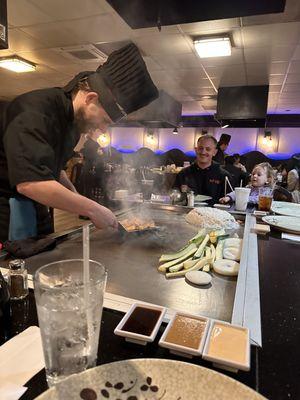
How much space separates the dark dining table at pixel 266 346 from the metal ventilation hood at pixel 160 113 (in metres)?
5.70

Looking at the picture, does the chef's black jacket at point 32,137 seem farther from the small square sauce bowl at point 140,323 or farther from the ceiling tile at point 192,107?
the ceiling tile at point 192,107

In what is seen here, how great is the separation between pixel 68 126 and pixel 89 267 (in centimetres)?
118

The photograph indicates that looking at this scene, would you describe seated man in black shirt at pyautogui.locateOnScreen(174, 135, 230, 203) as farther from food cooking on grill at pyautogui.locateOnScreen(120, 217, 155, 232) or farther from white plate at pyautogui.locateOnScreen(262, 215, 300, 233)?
food cooking on grill at pyautogui.locateOnScreen(120, 217, 155, 232)

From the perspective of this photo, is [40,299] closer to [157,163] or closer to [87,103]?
[87,103]

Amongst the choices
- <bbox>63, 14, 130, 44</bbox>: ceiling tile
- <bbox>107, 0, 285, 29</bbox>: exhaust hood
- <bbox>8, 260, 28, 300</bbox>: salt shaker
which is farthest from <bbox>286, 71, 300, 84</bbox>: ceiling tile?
<bbox>8, 260, 28, 300</bbox>: salt shaker

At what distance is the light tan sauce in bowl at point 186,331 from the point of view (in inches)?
27.5

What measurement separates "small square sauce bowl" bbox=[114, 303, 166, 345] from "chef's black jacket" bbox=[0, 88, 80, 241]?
0.80 m

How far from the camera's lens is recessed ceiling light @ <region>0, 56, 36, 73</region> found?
17.3 feet

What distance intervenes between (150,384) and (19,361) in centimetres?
30

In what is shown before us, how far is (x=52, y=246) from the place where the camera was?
141 centimetres

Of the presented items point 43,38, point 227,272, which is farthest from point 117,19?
point 227,272

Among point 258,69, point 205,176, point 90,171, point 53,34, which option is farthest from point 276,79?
point 90,171

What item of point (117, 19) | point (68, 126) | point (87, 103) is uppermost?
point (117, 19)

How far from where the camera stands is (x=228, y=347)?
684mm
